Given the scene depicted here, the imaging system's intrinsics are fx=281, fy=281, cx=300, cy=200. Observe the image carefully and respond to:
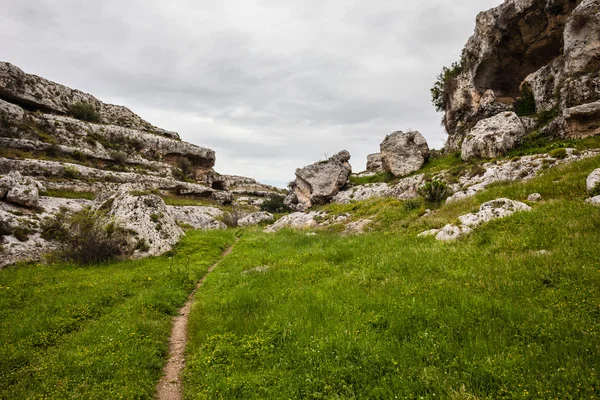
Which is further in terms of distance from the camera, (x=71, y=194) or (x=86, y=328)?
(x=71, y=194)

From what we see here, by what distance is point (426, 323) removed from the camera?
5.66 m

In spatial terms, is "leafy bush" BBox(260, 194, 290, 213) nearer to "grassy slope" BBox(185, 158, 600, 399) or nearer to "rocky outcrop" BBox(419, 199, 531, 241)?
"rocky outcrop" BBox(419, 199, 531, 241)

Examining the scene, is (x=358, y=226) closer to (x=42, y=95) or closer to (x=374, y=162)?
(x=374, y=162)

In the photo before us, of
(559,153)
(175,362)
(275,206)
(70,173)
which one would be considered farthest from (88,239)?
(275,206)

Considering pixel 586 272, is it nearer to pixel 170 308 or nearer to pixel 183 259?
pixel 170 308

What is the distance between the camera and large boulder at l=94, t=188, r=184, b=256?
17.5m

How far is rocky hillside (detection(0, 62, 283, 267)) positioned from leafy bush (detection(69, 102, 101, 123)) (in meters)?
0.13

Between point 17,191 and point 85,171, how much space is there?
17203 mm

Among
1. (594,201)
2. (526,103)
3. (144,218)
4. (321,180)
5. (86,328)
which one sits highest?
(526,103)

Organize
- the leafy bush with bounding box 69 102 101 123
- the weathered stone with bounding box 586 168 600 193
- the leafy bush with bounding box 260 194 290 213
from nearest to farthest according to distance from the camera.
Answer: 1. the weathered stone with bounding box 586 168 600 193
2. the leafy bush with bounding box 69 102 101 123
3. the leafy bush with bounding box 260 194 290 213

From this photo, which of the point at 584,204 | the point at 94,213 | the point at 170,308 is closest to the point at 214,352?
the point at 170,308

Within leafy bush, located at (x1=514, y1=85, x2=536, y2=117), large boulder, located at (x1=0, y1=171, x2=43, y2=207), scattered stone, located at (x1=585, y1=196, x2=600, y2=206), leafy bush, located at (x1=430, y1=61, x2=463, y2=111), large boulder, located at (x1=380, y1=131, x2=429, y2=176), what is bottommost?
scattered stone, located at (x1=585, y1=196, x2=600, y2=206)

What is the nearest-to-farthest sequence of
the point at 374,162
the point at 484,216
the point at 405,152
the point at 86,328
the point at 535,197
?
the point at 86,328, the point at 484,216, the point at 535,197, the point at 405,152, the point at 374,162

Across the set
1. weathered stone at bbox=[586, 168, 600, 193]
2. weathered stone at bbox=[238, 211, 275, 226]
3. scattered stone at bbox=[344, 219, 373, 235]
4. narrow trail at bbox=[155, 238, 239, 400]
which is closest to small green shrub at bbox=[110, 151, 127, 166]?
weathered stone at bbox=[238, 211, 275, 226]
